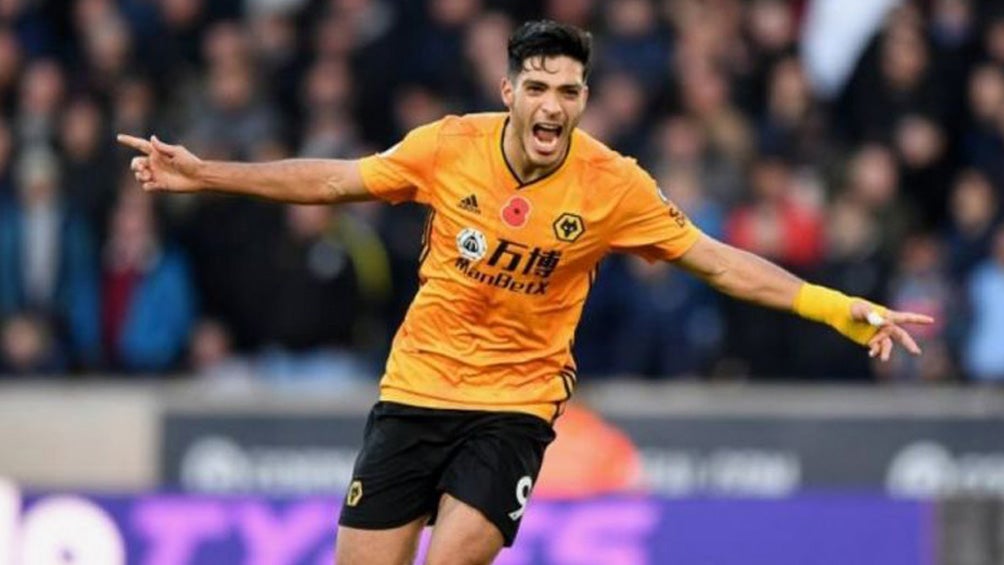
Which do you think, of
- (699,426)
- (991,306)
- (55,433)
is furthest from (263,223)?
(991,306)

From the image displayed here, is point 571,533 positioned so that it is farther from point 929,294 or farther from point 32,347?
point 32,347

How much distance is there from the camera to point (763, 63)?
54.9ft

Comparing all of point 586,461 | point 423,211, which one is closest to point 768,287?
point 586,461

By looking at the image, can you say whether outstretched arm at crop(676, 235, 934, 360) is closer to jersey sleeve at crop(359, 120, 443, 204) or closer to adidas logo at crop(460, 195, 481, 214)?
adidas logo at crop(460, 195, 481, 214)

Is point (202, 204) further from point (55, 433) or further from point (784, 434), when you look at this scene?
point (784, 434)

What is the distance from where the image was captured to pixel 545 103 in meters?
A: 9.06

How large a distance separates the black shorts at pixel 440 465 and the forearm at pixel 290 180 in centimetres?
75

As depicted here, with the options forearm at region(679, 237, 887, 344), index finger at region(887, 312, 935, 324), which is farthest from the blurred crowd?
index finger at region(887, 312, 935, 324)

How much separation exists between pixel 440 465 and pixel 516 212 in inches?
35.0

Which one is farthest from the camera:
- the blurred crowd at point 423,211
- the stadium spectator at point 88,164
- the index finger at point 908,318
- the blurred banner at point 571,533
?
the stadium spectator at point 88,164

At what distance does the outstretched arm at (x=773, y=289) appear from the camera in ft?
30.8

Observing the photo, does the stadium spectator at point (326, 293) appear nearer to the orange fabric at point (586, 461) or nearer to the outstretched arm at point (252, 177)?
the orange fabric at point (586, 461)

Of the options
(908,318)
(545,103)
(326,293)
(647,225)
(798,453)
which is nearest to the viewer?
(545,103)

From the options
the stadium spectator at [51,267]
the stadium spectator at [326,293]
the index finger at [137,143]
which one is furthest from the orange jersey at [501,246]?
the stadium spectator at [51,267]
